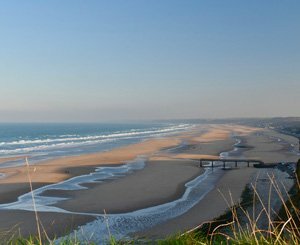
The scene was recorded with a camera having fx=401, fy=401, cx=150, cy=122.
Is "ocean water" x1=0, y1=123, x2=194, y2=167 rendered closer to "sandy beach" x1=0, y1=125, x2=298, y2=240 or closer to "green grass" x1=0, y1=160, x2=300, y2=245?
"sandy beach" x1=0, y1=125, x2=298, y2=240

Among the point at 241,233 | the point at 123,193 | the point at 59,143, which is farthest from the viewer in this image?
the point at 59,143

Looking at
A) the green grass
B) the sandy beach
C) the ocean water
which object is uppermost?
the green grass

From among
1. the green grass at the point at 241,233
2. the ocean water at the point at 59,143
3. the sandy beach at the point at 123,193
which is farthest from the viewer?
the ocean water at the point at 59,143

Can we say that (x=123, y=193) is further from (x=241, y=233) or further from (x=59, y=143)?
(x=59, y=143)

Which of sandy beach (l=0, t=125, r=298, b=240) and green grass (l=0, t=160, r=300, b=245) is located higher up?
green grass (l=0, t=160, r=300, b=245)

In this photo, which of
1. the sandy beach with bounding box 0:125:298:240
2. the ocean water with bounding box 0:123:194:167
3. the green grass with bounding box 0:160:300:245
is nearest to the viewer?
the green grass with bounding box 0:160:300:245

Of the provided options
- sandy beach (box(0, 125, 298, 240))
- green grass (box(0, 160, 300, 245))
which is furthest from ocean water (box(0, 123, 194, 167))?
green grass (box(0, 160, 300, 245))

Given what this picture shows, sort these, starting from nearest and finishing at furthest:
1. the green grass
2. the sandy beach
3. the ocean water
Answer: the green grass, the sandy beach, the ocean water

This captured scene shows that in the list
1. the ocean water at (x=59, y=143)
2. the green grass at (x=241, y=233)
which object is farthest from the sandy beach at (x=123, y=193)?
the ocean water at (x=59, y=143)

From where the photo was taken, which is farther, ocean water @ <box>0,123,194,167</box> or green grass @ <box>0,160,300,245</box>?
ocean water @ <box>0,123,194,167</box>

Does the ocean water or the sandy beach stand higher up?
the sandy beach

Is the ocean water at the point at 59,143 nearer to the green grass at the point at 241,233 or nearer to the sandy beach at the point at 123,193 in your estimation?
the sandy beach at the point at 123,193

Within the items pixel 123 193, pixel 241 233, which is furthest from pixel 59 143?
pixel 241 233

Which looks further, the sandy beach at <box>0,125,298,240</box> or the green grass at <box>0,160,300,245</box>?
the sandy beach at <box>0,125,298,240</box>
